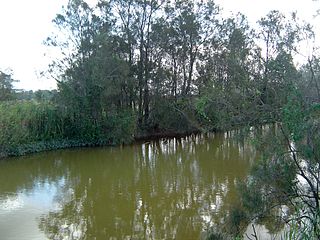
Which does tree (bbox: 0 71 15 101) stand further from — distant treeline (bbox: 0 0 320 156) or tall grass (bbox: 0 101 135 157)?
tall grass (bbox: 0 101 135 157)

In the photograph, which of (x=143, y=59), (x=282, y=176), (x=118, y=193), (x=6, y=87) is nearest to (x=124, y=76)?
(x=143, y=59)

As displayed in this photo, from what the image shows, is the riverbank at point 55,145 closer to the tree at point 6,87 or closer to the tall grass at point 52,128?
the tall grass at point 52,128

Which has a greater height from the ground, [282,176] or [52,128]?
[52,128]

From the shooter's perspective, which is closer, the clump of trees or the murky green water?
the murky green water

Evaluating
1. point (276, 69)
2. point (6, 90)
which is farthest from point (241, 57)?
point (6, 90)

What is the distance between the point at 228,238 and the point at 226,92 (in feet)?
7.74

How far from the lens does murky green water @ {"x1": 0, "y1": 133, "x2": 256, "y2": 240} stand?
20.3ft

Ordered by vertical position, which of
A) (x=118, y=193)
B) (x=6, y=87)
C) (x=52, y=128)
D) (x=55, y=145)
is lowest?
(x=118, y=193)

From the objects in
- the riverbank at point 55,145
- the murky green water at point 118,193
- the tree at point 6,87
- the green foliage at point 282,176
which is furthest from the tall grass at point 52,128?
the green foliage at point 282,176

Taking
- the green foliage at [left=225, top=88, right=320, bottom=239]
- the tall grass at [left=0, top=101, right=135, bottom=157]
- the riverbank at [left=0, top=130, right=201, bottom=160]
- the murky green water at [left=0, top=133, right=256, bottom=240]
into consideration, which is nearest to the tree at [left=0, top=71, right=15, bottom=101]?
the tall grass at [left=0, top=101, right=135, bottom=157]

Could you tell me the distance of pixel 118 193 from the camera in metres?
8.47

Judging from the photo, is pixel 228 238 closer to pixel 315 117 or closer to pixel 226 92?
pixel 315 117

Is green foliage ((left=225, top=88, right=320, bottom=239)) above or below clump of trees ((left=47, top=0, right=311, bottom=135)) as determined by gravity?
below

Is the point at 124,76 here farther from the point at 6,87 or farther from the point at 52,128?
the point at 6,87
